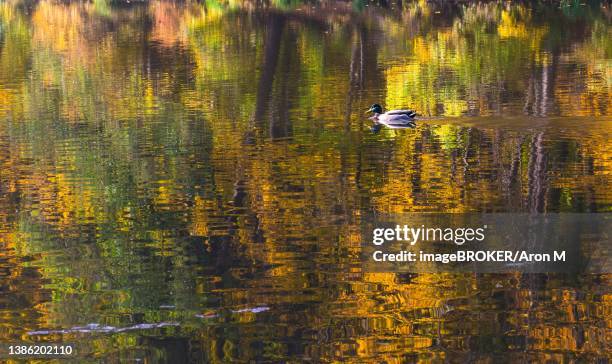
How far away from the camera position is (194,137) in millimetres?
27000

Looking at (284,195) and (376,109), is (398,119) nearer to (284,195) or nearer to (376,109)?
(376,109)

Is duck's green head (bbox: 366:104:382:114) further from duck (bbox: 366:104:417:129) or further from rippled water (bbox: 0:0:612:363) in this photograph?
rippled water (bbox: 0:0:612:363)

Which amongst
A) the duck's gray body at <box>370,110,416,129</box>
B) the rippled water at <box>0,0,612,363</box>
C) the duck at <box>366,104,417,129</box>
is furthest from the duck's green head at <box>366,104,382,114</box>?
the rippled water at <box>0,0,612,363</box>

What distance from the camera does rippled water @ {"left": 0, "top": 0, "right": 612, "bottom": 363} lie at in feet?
43.8

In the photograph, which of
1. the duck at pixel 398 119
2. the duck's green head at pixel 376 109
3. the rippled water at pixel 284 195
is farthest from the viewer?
the duck's green head at pixel 376 109

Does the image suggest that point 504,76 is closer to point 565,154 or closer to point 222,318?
point 565,154

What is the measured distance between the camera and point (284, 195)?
794 inches

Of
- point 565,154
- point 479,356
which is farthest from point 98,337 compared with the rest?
point 565,154

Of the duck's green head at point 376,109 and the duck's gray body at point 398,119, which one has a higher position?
the duck's green head at point 376,109

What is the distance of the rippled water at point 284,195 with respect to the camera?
43.8 feet

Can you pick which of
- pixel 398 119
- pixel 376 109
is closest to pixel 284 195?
pixel 398 119

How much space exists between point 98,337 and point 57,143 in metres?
14.2

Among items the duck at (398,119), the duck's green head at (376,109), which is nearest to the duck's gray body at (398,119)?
the duck at (398,119)

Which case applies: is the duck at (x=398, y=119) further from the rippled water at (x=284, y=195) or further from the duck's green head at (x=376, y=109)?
the rippled water at (x=284, y=195)
